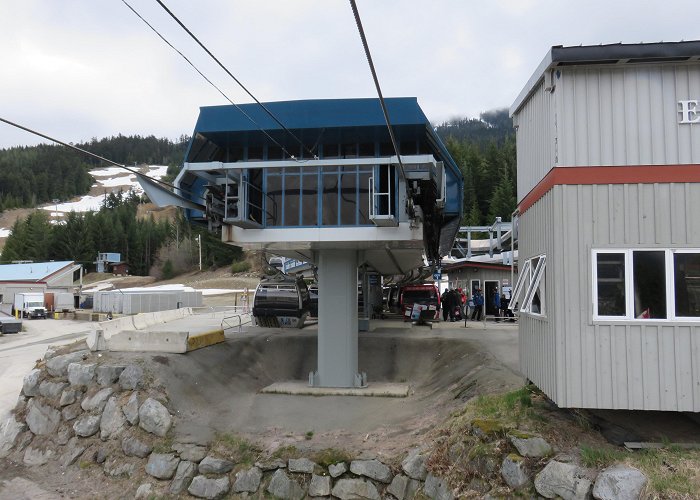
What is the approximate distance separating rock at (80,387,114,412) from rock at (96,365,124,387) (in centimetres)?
24

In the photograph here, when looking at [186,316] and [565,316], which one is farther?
[186,316]

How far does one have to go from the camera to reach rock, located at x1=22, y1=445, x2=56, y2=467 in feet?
49.4

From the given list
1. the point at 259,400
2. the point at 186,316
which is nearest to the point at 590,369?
the point at 259,400

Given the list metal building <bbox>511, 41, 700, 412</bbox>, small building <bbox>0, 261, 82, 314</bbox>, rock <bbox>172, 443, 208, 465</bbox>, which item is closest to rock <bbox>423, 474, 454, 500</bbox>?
metal building <bbox>511, 41, 700, 412</bbox>

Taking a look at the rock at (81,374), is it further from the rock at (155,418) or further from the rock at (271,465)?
the rock at (271,465)

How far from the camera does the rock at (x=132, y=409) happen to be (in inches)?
572

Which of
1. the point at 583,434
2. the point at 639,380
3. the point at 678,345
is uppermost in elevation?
the point at 678,345

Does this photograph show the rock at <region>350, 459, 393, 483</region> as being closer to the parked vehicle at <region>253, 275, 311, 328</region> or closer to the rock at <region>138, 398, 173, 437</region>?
the rock at <region>138, 398, 173, 437</region>

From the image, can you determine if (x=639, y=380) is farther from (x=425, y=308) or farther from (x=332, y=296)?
(x=425, y=308)

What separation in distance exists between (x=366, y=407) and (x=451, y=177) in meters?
9.91

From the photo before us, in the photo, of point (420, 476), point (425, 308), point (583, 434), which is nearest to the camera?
point (583, 434)

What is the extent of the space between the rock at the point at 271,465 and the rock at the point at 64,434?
6531 millimetres

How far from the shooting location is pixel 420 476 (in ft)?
33.9

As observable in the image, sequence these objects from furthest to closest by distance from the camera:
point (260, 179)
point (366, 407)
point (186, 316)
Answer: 1. point (186, 316)
2. point (260, 179)
3. point (366, 407)
